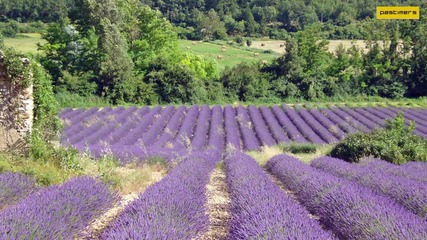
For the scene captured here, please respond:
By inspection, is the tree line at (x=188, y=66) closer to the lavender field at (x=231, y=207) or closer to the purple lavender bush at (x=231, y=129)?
the purple lavender bush at (x=231, y=129)

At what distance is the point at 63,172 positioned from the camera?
25.2ft

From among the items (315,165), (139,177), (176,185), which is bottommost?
(315,165)

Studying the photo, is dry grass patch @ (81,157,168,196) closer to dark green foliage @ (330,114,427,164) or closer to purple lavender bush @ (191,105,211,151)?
dark green foliage @ (330,114,427,164)

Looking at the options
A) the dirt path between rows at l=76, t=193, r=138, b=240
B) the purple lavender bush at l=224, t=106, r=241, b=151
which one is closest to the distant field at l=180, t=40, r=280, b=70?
the purple lavender bush at l=224, t=106, r=241, b=151

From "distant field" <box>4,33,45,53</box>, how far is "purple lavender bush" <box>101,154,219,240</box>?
122 ft

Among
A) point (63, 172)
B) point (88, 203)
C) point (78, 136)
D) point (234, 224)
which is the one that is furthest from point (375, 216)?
point (78, 136)

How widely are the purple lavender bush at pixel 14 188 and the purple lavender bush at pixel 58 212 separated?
61cm

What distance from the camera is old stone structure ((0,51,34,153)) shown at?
837 centimetres

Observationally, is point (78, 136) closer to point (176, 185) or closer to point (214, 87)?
point (176, 185)

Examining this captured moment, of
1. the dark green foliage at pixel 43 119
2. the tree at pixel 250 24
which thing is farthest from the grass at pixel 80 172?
the tree at pixel 250 24

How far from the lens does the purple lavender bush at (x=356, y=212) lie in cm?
372

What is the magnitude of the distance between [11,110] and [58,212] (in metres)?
4.86

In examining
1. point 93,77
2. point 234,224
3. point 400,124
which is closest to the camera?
point 234,224

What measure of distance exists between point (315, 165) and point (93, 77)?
22.9m
